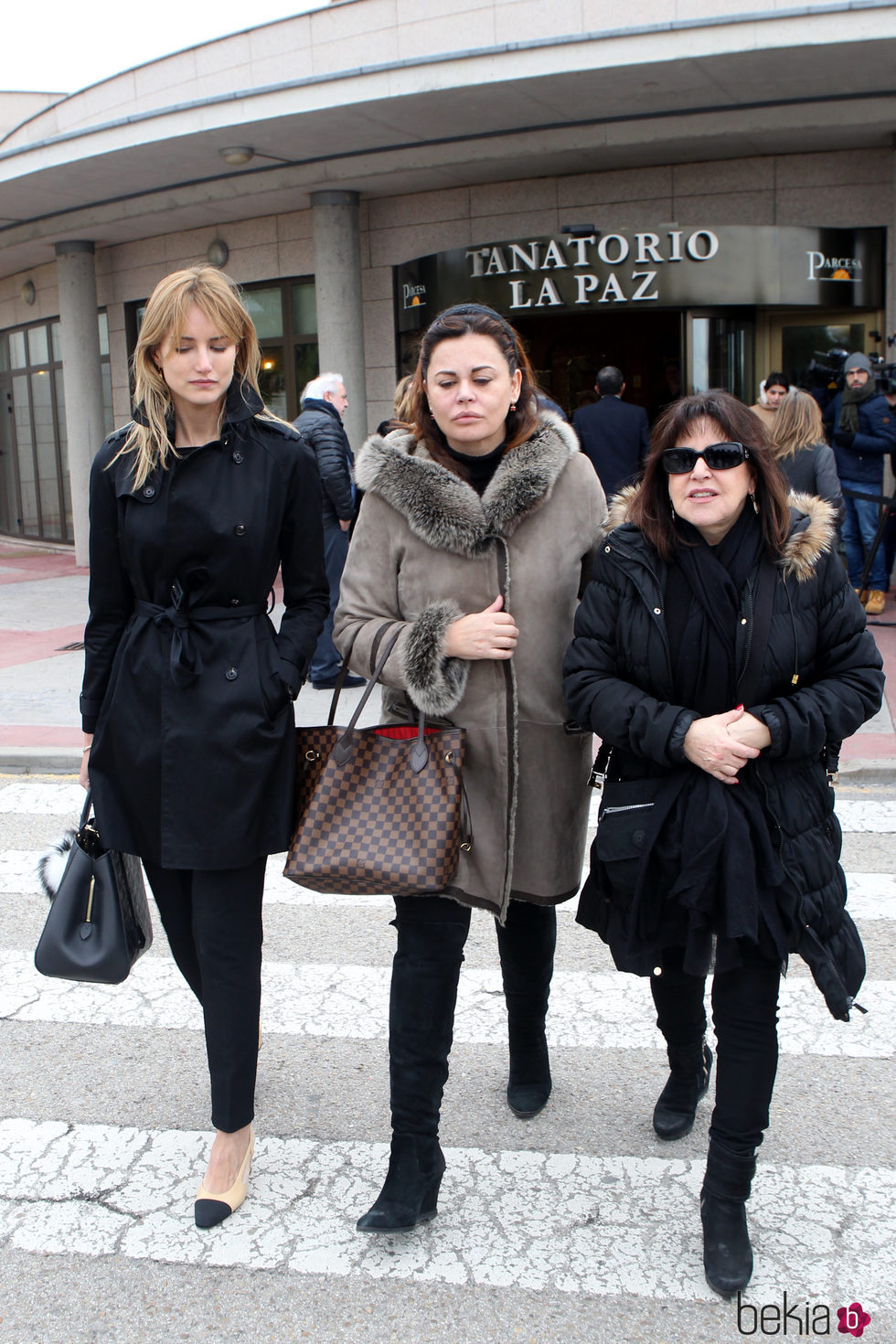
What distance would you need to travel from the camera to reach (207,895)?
271 centimetres

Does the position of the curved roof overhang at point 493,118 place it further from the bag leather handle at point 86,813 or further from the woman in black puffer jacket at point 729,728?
the bag leather handle at point 86,813

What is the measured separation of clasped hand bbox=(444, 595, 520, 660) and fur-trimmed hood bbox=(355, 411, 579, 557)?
17 centimetres

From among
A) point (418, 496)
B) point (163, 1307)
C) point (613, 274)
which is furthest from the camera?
point (613, 274)

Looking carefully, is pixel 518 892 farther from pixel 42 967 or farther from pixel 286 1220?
pixel 42 967

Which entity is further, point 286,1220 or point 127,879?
point 127,879

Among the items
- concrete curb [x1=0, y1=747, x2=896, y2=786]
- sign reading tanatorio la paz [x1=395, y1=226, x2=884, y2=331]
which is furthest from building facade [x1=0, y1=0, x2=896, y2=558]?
concrete curb [x1=0, y1=747, x2=896, y2=786]

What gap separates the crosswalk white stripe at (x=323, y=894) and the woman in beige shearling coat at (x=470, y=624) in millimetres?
1718

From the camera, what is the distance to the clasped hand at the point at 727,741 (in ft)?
7.65

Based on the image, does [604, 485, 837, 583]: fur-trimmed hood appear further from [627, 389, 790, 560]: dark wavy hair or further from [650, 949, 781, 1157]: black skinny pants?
[650, 949, 781, 1157]: black skinny pants

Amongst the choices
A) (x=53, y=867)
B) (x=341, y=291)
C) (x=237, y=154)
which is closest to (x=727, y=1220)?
(x=53, y=867)

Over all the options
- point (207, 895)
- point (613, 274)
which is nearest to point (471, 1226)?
point (207, 895)

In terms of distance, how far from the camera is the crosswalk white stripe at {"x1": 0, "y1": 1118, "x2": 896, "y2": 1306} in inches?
98.0

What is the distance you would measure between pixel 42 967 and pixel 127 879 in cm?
27

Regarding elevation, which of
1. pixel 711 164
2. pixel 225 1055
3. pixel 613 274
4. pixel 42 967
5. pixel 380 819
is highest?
pixel 711 164
